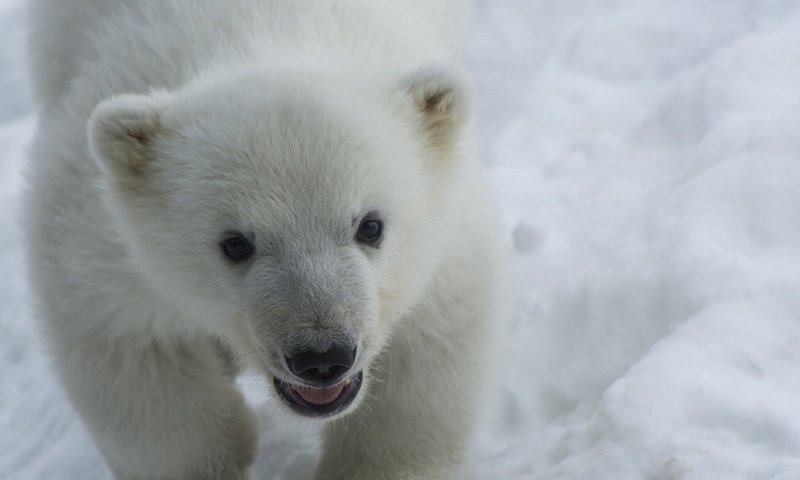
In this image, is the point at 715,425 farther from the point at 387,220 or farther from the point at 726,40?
the point at 726,40

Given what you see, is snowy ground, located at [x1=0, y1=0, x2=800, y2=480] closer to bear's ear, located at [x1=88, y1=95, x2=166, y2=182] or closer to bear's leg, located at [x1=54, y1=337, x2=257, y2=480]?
bear's leg, located at [x1=54, y1=337, x2=257, y2=480]

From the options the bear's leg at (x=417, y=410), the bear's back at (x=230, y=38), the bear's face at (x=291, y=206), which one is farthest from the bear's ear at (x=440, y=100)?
the bear's leg at (x=417, y=410)

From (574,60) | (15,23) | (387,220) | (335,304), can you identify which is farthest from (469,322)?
(15,23)

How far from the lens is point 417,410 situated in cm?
386

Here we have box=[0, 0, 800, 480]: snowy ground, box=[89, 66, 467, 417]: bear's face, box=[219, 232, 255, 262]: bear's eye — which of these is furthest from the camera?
box=[0, 0, 800, 480]: snowy ground

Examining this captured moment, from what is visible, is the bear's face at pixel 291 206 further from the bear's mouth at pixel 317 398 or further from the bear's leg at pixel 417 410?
the bear's leg at pixel 417 410

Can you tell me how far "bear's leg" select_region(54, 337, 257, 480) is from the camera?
3.70m

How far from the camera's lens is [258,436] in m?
4.26

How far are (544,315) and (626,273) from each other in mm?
370

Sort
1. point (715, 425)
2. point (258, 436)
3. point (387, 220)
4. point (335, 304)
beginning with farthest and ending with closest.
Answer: point (258, 436) → point (715, 425) → point (387, 220) → point (335, 304)

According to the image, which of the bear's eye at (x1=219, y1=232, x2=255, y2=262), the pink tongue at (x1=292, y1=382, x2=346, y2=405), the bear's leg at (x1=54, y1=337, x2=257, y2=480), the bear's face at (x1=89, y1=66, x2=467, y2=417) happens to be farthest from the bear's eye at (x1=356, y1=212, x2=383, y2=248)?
the bear's leg at (x1=54, y1=337, x2=257, y2=480)

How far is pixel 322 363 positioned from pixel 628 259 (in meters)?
2.14

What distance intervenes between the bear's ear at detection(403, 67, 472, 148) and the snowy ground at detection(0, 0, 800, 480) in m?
1.07

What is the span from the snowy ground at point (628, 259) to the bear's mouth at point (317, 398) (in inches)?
34.6
